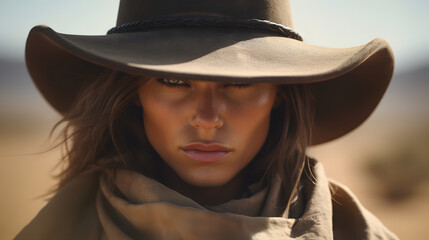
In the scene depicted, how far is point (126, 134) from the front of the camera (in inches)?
74.3

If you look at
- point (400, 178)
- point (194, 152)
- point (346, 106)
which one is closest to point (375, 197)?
point (400, 178)

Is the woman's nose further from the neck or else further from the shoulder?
the shoulder

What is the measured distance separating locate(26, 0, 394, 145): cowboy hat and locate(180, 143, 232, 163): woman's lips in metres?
0.37

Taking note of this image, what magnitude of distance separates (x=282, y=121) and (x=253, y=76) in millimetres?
829

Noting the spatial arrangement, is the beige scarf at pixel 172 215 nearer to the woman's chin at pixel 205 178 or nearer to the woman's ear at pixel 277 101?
the woman's chin at pixel 205 178

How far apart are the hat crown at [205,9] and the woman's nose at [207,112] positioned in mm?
314

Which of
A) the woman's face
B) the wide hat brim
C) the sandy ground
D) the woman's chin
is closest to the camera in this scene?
the wide hat brim

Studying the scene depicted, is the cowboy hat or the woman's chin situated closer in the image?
the cowboy hat

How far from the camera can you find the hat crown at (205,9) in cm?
145

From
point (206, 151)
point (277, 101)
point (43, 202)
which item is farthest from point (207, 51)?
point (43, 202)

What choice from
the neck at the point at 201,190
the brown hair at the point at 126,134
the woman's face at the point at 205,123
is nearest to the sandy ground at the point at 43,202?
the brown hair at the point at 126,134

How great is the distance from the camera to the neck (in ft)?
5.75

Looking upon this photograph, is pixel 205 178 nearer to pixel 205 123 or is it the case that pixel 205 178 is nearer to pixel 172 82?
pixel 205 123

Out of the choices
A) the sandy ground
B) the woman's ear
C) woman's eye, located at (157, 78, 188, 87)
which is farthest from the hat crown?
the sandy ground
